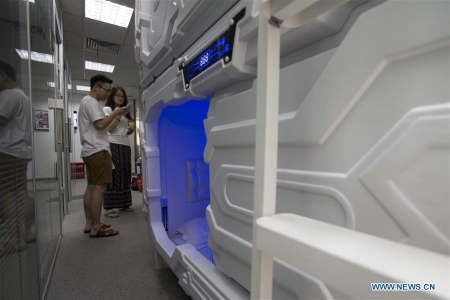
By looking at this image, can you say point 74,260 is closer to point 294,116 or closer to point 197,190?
point 197,190

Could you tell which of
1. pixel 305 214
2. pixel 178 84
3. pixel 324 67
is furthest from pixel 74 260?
pixel 324 67

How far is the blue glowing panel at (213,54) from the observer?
0.68 metres

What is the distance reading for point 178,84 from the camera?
1072mm

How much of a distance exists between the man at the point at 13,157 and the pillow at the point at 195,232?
838 millimetres

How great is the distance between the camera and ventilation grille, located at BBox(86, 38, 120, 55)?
13.6 ft

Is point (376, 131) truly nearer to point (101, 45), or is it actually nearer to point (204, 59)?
point (204, 59)

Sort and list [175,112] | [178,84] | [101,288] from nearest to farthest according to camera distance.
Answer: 1. [178,84]
2. [101,288]
3. [175,112]

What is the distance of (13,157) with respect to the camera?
0.85m

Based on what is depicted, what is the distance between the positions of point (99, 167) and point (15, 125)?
51.3 inches

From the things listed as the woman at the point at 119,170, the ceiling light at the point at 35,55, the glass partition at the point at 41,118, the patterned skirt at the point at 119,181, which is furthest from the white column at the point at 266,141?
the patterned skirt at the point at 119,181

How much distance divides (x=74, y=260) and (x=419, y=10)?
7.44 ft

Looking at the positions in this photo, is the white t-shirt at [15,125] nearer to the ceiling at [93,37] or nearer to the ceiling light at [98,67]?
the ceiling at [93,37]

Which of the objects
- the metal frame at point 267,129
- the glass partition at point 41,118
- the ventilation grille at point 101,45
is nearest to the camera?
the metal frame at point 267,129

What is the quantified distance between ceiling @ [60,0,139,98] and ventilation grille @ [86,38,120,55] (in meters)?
0.07
